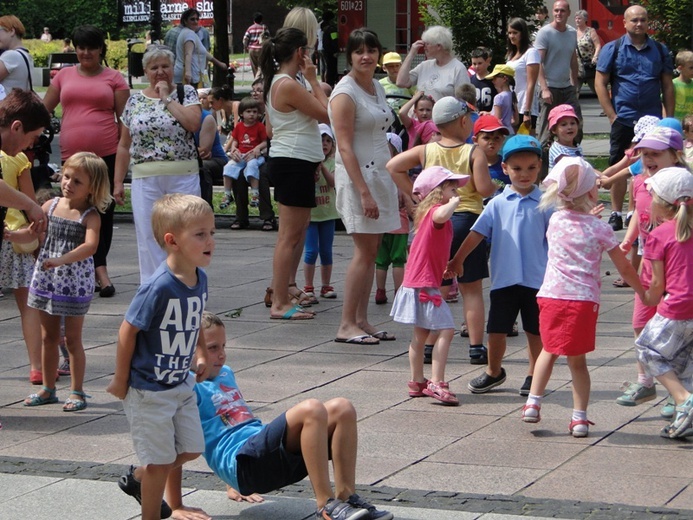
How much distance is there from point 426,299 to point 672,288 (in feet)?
4.83

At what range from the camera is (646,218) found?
7.20m

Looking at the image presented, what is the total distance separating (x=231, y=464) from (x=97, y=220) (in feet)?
8.33

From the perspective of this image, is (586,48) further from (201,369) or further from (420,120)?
(201,369)

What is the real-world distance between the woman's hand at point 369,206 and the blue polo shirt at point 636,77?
16.9 feet

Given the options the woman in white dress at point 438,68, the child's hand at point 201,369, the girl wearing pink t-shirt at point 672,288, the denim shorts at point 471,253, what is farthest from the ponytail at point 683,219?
the woman in white dress at point 438,68

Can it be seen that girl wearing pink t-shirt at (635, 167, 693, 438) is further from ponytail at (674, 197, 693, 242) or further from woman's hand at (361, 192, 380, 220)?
woman's hand at (361, 192, 380, 220)

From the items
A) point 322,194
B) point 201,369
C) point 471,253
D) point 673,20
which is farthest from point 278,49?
point 673,20

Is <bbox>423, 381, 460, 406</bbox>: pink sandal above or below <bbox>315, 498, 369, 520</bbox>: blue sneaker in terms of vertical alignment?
below

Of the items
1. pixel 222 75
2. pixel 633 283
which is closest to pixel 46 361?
pixel 633 283

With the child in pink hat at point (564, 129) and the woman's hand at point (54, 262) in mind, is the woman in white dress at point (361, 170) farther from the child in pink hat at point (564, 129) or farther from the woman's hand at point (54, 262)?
the woman's hand at point (54, 262)

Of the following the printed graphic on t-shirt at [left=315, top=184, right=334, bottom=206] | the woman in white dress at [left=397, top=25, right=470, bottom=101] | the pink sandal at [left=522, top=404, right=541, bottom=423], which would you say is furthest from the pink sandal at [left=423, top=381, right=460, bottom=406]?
the woman in white dress at [left=397, top=25, right=470, bottom=101]

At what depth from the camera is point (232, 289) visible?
11008mm

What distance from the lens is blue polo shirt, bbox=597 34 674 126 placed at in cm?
1271

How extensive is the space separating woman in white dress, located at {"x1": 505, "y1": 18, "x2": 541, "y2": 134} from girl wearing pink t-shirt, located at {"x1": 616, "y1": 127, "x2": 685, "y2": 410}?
789 cm
